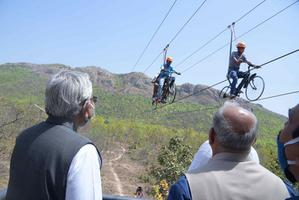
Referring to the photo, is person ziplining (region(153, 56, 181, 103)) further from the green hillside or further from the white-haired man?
the white-haired man

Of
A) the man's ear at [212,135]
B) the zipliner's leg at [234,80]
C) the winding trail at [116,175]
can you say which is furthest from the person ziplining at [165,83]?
the man's ear at [212,135]

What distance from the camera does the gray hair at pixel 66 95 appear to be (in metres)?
1.82

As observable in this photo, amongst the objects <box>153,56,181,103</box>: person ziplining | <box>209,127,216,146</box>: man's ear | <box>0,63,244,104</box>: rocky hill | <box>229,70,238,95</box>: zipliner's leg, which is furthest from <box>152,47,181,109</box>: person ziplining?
→ <box>0,63,244,104</box>: rocky hill

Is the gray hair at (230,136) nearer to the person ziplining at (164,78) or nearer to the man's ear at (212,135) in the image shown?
the man's ear at (212,135)

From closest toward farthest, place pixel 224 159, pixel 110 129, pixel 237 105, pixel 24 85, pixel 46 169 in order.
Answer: pixel 46 169 < pixel 224 159 < pixel 237 105 < pixel 110 129 < pixel 24 85

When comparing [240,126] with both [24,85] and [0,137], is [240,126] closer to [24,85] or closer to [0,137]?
[0,137]

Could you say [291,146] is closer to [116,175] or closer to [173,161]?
[173,161]

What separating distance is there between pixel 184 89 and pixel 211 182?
100 m

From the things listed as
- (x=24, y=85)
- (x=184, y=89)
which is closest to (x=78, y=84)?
(x=24, y=85)

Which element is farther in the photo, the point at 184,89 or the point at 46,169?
the point at 184,89

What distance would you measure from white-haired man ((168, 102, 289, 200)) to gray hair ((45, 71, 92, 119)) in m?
0.54

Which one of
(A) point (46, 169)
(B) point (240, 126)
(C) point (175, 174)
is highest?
(B) point (240, 126)

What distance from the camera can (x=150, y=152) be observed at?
37.7m

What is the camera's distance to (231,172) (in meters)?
1.81
